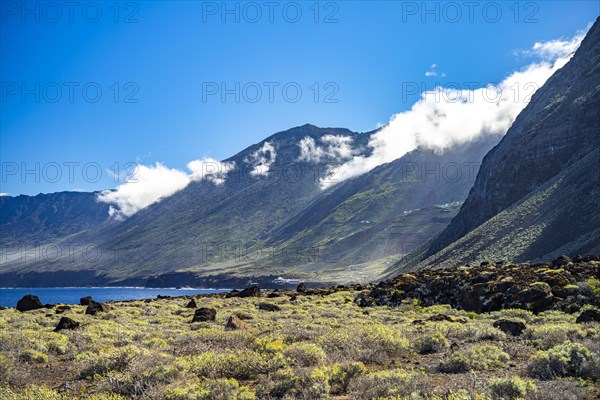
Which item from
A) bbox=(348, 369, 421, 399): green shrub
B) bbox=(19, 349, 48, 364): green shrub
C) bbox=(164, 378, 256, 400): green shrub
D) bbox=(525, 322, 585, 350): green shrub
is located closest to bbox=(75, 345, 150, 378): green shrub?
bbox=(19, 349, 48, 364): green shrub

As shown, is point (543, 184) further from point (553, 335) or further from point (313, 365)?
point (313, 365)

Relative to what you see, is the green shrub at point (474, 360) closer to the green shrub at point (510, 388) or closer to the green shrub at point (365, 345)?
the green shrub at point (365, 345)

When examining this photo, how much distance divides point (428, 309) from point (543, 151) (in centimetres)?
10831

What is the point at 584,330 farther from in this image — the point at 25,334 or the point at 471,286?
the point at 25,334

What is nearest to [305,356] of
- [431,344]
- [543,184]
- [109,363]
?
[431,344]

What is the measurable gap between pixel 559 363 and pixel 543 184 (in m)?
111

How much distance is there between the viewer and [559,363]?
11156mm

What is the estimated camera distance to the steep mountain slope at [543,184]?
8331cm

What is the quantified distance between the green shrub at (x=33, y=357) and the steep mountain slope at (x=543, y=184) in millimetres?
73631

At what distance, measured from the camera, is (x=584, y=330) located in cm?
1534

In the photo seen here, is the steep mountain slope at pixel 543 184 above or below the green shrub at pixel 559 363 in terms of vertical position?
above

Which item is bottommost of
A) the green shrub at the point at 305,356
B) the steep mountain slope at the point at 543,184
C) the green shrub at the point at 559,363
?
the green shrub at the point at 559,363

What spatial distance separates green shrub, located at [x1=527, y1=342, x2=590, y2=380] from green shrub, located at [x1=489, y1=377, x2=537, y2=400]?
193cm

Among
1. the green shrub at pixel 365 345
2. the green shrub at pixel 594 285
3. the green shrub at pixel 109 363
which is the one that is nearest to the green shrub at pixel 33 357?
the green shrub at pixel 109 363
